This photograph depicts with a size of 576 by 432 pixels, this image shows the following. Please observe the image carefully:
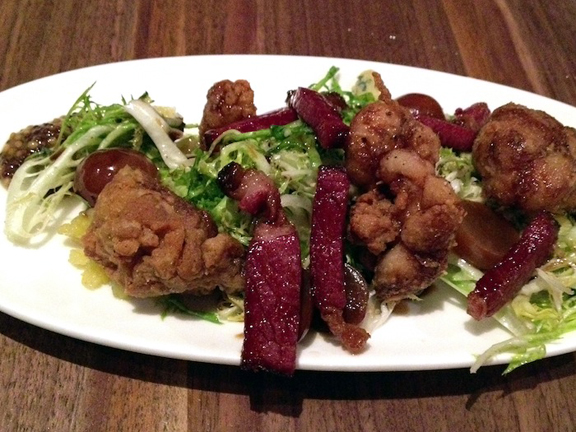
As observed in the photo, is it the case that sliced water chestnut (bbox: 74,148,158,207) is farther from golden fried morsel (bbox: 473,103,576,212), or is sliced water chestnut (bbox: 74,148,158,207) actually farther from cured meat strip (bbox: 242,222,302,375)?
golden fried morsel (bbox: 473,103,576,212)

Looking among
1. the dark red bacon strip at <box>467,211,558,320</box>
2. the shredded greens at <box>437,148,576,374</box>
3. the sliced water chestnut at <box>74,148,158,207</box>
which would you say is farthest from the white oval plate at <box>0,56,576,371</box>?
the sliced water chestnut at <box>74,148,158,207</box>

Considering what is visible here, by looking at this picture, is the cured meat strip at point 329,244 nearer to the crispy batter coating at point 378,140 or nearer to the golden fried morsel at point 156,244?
the crispy batter coating at point 378,140

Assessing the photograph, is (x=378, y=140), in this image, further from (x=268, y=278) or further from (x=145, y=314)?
(x=145, y=314)

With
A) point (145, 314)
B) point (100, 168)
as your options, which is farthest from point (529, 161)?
point (100, 168)

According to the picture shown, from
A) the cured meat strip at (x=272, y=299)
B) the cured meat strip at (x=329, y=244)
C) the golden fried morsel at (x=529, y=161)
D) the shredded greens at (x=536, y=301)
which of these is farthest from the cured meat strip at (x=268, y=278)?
the golden fried morsel at (x=529, y=161)

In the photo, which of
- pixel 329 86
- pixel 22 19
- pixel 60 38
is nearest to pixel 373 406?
pixel 329 86

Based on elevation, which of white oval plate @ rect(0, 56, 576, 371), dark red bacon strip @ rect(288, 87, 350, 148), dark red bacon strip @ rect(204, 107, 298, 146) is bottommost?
white oval plate @ rect(0, 56, 576, 371)
